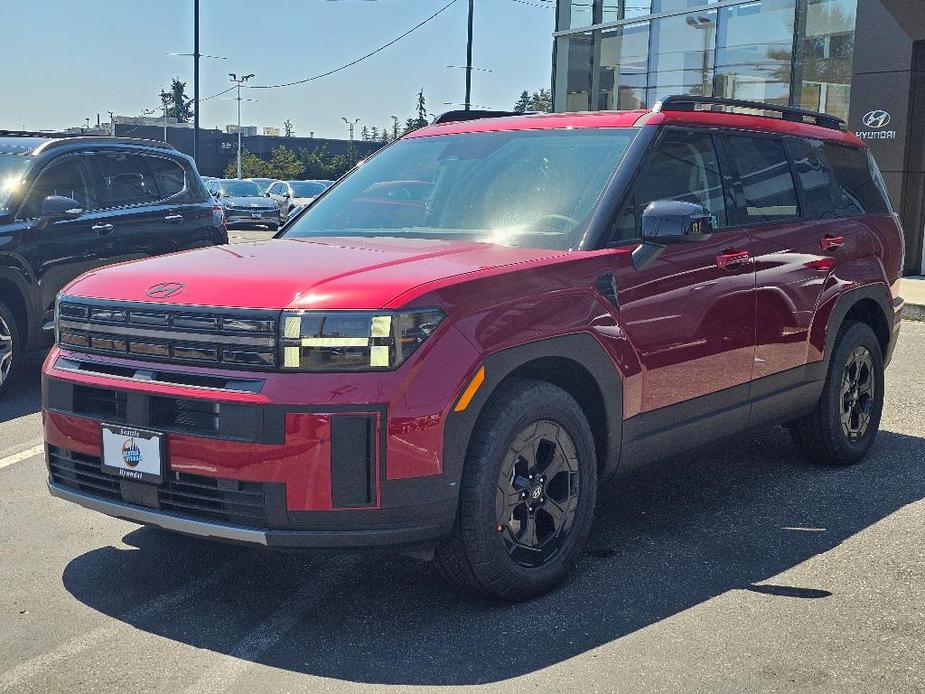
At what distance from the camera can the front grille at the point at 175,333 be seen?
357 cm

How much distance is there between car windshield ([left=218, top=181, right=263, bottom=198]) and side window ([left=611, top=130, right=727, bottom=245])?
30.4 m

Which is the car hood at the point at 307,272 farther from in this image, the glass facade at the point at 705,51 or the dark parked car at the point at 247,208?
the dark parked car at the point at 247,208

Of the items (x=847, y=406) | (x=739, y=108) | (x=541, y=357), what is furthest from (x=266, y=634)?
(x=847, y=406)

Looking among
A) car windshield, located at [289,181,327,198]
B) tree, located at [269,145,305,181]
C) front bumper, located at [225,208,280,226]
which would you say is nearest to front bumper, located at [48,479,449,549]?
front bumper, located at [225,208,280,226]

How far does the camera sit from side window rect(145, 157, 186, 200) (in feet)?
30.9

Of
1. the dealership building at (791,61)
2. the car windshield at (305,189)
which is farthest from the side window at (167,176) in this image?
the car windshield at (305,189)

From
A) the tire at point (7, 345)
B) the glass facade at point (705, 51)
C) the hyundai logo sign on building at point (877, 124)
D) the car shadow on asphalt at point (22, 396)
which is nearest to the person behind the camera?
the car shadow on asphalt at point (22, 396)

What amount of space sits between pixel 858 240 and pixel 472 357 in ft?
10.5

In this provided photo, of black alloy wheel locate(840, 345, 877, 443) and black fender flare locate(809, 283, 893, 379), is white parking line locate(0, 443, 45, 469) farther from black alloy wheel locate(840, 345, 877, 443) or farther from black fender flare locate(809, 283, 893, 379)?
black alloy wheel locate(840, 345, 877, 443)

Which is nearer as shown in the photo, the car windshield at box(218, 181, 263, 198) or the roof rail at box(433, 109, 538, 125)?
the roof rail at box(433, 109, 538, 125)

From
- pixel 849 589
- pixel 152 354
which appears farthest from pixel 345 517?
pixel 849 589

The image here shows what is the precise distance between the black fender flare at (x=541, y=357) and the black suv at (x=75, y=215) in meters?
5.02

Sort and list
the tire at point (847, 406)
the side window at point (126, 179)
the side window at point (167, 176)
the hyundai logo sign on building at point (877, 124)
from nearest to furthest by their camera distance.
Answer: the tire at point (847, 406)
the side window at point (126, 179)
the side window at point (167, 176)
the hyundai logo sign on building at point (877, 124)

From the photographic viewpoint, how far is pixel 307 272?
3865 millimetres
